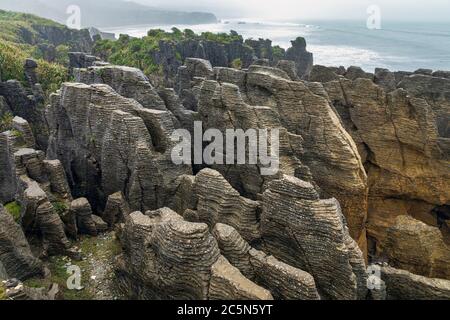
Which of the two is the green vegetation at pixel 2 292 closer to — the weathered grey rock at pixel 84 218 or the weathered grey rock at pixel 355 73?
the weathered grey rock at pixel 84 218

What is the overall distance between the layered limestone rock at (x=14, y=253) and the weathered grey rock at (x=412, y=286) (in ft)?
43.7

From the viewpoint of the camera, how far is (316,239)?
13.0m

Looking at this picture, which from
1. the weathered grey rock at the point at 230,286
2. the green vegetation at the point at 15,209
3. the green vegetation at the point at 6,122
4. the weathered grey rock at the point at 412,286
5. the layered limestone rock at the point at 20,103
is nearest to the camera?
the weathered grey rock at the point at 230,286

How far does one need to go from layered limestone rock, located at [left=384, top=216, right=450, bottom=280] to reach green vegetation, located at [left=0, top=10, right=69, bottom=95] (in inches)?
1534

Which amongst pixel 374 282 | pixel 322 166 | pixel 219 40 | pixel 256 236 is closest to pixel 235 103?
pixel 322 166

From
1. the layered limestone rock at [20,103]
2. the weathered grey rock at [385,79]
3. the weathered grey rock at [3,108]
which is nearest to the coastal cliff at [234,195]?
the weathered grey rock at [3,108]

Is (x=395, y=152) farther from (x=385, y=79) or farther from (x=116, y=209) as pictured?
(x=116, y=209)

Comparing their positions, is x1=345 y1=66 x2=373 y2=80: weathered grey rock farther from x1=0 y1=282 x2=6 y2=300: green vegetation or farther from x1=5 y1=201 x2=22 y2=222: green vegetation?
x1=0 y1=282 x2=6 y2=300: green vegetation

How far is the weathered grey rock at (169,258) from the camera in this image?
38.6 feet

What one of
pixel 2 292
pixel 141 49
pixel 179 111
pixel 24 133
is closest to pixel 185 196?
pixel 2 292

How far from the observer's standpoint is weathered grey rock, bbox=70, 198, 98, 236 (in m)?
18.8

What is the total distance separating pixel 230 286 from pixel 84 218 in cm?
1050

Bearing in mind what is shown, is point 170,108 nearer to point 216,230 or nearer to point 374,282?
point 216,230

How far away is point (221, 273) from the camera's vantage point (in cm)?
1136
